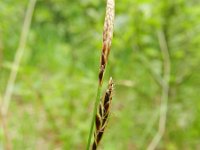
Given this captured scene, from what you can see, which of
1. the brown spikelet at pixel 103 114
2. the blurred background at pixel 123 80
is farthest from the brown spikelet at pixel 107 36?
the blurred background at pixel 123 80

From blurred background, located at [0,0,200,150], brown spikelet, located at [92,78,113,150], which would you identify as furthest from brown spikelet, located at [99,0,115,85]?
blurred background, located at [0,0,200,150]

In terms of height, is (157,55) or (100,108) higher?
(157,55)

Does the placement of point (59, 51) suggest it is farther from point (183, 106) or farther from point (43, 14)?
point (183, 106)

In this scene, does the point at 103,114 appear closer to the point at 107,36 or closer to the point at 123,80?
the point at 107,36

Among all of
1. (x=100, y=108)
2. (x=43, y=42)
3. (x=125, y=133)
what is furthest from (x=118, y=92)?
(x=100, y=108)

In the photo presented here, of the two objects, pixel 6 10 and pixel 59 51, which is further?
pixel 59 51

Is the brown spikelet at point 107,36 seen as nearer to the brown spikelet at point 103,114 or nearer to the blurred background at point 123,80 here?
the brown spikelet at point 103,114
